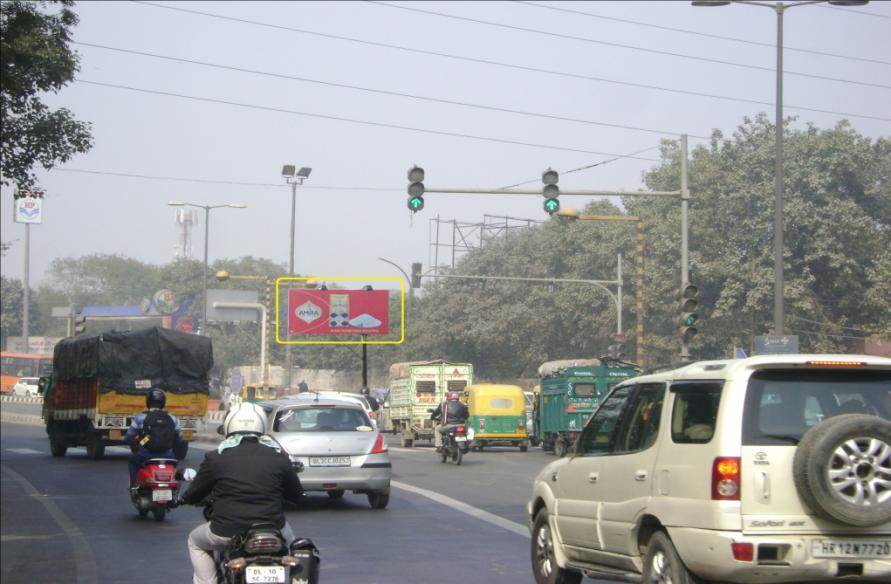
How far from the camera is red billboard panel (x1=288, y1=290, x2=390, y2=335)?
59125mm

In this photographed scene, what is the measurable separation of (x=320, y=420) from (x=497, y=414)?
2026 centimetres

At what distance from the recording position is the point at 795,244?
46.1 metres

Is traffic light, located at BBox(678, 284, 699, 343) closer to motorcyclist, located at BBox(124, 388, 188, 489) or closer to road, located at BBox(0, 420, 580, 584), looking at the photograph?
road, located at BBox(0, 420, 580, 584)

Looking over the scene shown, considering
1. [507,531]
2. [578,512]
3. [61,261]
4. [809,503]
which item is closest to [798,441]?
[809,503]

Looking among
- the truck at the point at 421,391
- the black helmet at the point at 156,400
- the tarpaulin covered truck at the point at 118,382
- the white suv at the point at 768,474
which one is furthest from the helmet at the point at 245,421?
the truck at the point at 421,391

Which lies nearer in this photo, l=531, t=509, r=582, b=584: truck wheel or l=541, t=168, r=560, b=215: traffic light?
l=531, t=509, r=582, b=584: truck wheel

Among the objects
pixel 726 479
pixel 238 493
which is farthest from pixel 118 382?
pixel 726 479

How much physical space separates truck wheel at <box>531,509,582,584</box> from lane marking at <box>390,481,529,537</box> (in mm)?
4177

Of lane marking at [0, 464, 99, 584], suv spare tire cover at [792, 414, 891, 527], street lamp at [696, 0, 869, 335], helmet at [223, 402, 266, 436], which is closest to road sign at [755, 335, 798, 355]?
street lamp at [696, 0, 869, 335]

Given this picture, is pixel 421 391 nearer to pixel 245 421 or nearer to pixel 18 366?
pixel 245 421

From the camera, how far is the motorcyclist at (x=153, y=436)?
16.0 meters

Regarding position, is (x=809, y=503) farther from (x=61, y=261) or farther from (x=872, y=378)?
(x=61, y=261)

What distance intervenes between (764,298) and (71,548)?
3838 centimetres

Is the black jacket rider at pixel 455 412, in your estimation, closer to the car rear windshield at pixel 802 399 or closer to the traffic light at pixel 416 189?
the traffic light at pixel 416 189
